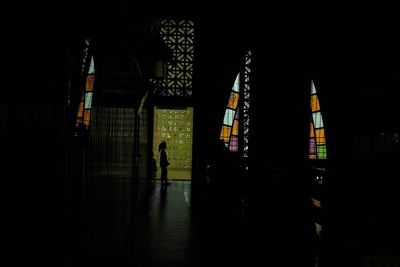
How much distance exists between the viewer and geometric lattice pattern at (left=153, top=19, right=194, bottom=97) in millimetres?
14062

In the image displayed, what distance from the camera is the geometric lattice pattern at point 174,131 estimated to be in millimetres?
16266

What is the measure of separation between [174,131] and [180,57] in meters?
3.24

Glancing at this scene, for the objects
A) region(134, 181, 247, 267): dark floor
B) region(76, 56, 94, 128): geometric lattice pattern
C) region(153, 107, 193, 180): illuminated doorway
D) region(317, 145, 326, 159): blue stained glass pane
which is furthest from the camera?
region(153, 107, 193, 180): illuminated doorway

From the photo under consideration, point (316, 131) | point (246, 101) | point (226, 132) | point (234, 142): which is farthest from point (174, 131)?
point (316, 131)

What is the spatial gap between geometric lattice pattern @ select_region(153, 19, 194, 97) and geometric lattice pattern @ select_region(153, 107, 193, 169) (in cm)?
215

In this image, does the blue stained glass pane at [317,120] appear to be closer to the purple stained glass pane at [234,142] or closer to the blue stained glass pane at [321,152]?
the blue stained glass pane at [321,152]

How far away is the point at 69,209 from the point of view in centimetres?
215

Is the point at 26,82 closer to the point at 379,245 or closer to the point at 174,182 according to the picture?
the point at 379,245

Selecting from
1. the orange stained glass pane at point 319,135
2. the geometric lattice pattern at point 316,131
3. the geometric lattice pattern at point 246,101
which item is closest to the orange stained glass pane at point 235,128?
the geometric lattice pattern at point 246,101

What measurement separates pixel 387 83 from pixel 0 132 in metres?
3.87

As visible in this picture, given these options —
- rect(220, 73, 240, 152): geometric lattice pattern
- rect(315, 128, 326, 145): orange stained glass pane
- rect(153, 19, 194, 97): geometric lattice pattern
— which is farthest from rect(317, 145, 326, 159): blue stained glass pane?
rect(153, 19, 194, 97): geometric lattice pattern

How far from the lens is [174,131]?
16.3 meters

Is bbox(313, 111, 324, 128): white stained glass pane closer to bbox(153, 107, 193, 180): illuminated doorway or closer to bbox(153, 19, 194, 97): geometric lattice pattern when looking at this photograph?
bbox(153, 19, 194, 97): geometric lattice pattern

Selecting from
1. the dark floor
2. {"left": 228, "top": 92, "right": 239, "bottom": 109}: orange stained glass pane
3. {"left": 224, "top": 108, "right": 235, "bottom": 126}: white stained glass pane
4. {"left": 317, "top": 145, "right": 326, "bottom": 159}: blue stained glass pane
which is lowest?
the dark floor
